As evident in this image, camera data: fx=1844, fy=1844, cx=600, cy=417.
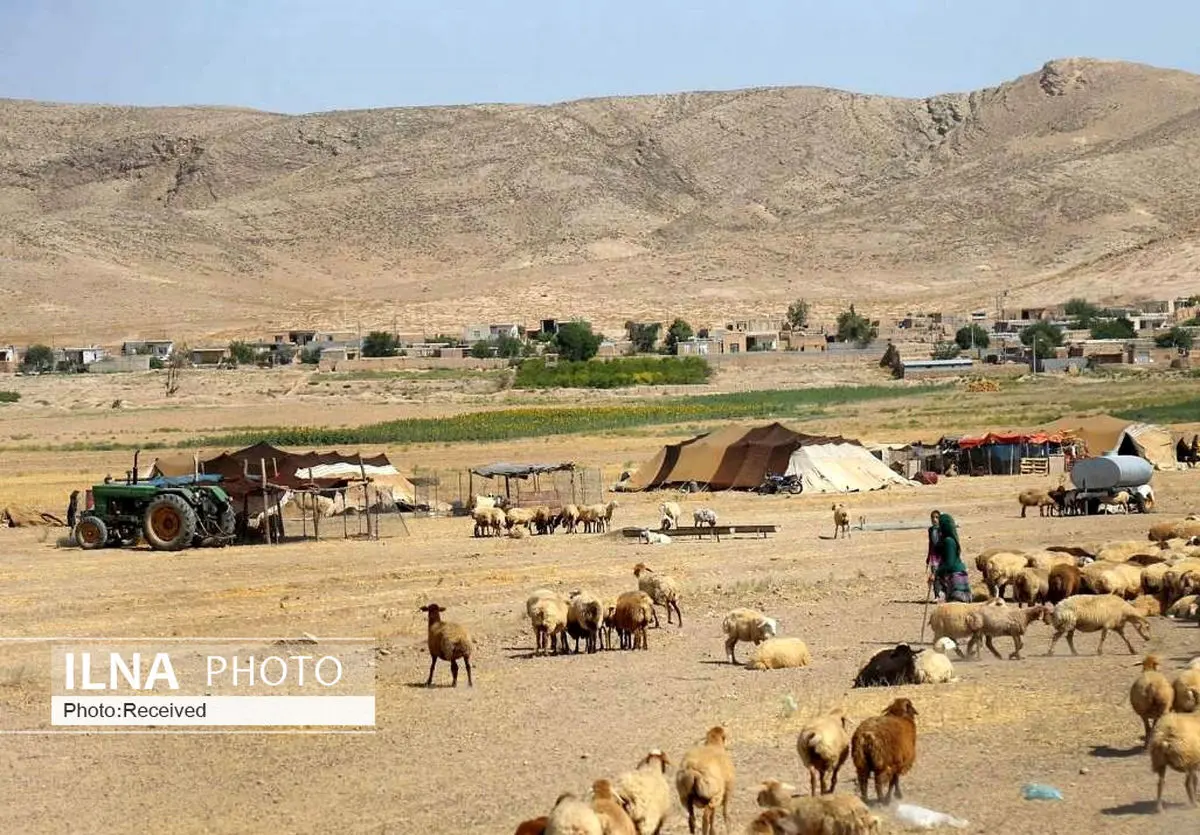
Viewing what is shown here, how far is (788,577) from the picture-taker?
24297 millimetres

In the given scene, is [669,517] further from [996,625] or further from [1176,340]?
[1176,340]

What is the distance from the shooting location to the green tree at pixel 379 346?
113 meters

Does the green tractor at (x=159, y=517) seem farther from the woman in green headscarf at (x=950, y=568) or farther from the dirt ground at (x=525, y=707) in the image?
the woman in green headscarf at (x=950, y=568)

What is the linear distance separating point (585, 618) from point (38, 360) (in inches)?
4033

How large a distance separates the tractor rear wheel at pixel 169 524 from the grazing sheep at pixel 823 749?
19950 millimetres

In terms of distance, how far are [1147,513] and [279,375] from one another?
69576 mm

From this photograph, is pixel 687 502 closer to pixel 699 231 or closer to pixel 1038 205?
pixel 1038 205

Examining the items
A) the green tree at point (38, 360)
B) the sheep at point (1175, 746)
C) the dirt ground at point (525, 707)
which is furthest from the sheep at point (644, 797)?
the green tree at point (38, 360)

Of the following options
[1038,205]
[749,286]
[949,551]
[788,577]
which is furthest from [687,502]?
[1038,205]

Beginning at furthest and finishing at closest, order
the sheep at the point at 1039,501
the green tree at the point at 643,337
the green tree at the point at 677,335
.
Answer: the green tree at the point at 677,335 < the green tree at the point at 643,337 < the sheep at the point at 1039,501

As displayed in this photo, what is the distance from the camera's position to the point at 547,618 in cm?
1820

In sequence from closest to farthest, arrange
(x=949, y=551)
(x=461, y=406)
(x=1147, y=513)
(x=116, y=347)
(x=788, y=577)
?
(x=949, y=551)
(x=788, y=577)
(x=1147, y=513)
(x=461, y=406)
(x=116, y=347)

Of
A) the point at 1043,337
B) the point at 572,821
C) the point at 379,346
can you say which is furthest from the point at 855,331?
the point at 572,821

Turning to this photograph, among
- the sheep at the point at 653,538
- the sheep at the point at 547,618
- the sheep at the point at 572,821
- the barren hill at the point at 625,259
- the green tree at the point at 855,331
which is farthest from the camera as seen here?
the barren hill at the point at 625,259
